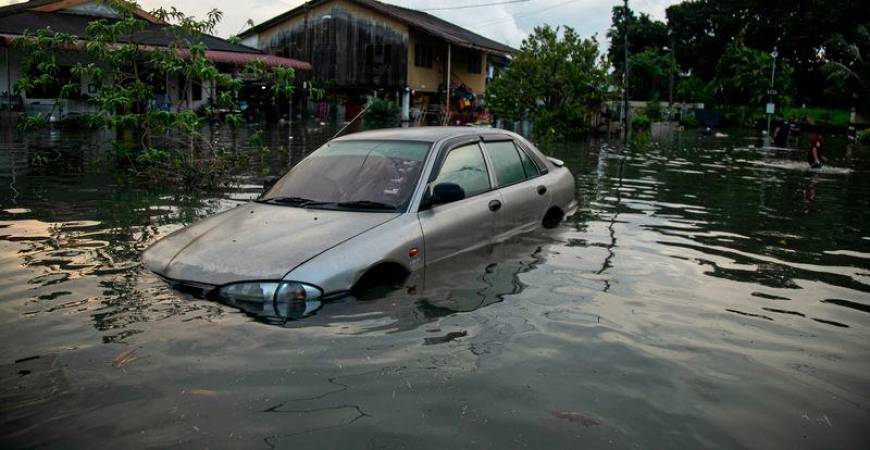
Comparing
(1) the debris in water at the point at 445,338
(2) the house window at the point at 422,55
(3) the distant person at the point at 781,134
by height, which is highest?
(2) the house window at the point at 422,55

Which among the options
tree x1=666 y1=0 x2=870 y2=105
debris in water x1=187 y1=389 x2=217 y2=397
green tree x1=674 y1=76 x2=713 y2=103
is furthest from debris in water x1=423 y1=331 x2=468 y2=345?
green tree x1=674 y1=76 x2=713 y2=103

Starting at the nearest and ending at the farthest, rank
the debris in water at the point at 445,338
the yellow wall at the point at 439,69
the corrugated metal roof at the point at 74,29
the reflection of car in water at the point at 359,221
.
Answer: the debris in water at the point at 445,338, the reflection of car in water at the point at 359,221, the corrugated metal roof at the point at 74,29, the yellow wall at the point at 439,69

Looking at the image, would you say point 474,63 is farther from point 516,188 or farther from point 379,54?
point 516,188

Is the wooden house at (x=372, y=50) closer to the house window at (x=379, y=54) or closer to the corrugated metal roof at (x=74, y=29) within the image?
the house window at (x=379, y=54)

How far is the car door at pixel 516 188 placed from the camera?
7176 millimetres

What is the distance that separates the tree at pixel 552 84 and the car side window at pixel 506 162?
1789 cm

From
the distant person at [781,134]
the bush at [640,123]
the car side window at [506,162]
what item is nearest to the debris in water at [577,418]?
the car side window at [506,162]

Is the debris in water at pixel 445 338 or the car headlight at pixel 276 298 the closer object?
the debris in water at pixel 445 338

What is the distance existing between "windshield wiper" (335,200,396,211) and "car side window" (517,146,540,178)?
8.02 ft

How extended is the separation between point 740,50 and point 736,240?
56.1m

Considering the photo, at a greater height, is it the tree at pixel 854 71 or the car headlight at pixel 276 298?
the tree at pixel 854 71

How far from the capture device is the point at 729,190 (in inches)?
555

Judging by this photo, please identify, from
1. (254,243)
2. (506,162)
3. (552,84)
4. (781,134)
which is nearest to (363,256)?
(254,243)

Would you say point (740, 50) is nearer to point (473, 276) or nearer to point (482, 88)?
point (482, 88)
